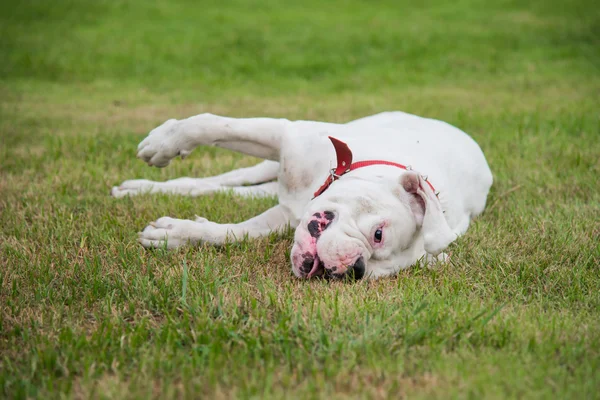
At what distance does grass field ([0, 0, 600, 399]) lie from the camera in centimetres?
219

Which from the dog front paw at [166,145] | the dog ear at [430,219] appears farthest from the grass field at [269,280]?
the dog front paw at [166,145]

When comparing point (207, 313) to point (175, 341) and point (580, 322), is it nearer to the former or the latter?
point (175, 341)

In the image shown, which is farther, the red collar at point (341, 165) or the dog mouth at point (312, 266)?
the red collar at point (341, 165)

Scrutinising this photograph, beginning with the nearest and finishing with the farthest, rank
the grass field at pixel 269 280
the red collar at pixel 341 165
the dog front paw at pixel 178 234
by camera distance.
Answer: the grass field at pixel 269 280
the red collar at pixel 341 165
the dog front paw at pixel 178 234

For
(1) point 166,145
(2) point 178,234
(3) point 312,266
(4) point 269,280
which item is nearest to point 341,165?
(3) point 312,266

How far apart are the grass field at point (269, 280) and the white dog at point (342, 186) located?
0.45 feet

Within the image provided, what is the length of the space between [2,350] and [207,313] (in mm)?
740

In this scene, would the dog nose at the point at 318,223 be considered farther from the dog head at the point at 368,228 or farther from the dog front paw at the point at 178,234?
the dog front paw at the point at 178,234

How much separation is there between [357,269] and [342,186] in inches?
17.0

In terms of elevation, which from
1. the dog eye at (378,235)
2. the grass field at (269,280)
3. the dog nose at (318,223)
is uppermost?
the dog nose at (318,223)

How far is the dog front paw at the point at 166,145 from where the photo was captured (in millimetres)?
3836

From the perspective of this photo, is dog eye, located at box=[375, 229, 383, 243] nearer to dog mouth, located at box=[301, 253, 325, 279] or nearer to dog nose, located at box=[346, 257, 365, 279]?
dog nose, located at box=[346, 257, 365, 279]

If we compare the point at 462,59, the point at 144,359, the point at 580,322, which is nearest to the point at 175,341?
the point at 144,359

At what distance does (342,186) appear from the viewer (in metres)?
3.14
